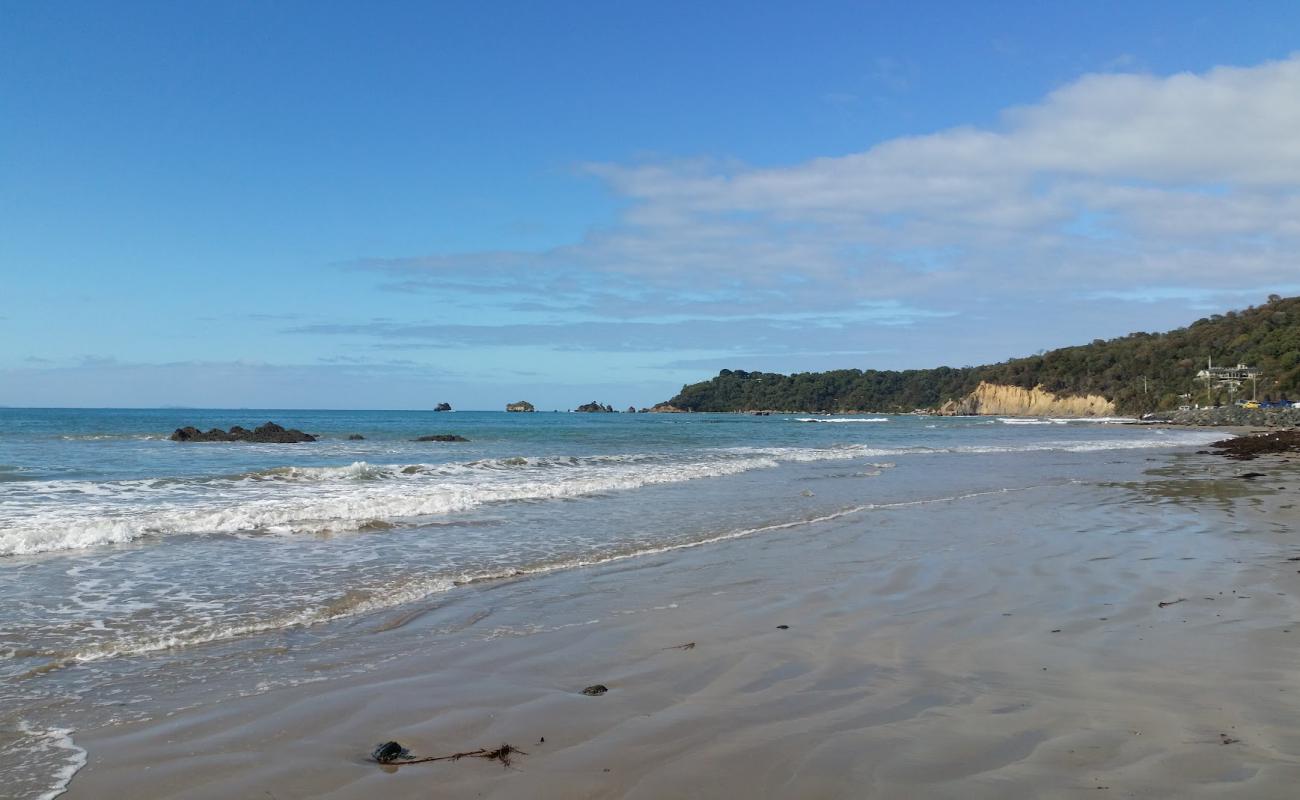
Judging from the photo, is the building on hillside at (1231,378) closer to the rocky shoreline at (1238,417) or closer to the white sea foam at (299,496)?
the rocky shoreline at (1238,417)

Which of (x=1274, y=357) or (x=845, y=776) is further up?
(x=1274, y=357)

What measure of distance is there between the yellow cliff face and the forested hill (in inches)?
53.4

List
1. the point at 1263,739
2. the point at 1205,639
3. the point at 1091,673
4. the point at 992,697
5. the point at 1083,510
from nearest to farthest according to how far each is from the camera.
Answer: the point at 1263,739
the point at 992,697
the point at 1091,673
the point at 1205,639
the point at 1083,510

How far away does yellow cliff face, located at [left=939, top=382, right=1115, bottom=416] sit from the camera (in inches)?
4742

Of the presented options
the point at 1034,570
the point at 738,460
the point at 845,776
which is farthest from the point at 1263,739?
the point at 738,460

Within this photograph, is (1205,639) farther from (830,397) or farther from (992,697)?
(830,397)

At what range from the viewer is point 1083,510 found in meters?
13.4

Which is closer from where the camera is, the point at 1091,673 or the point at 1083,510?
the point at 1091,673

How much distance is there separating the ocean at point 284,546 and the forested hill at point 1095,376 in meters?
93.6

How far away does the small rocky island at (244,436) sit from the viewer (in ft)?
125

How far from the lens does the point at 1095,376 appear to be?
124625 mm

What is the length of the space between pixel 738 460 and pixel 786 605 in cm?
2054

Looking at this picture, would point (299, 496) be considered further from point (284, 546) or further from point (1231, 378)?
point (1231, 378)

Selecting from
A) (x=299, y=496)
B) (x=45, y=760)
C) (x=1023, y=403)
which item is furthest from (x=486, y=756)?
(x=1023, y=403)
